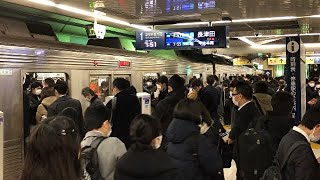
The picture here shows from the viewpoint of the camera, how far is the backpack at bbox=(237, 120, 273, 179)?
397cm

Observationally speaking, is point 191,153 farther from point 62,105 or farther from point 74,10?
point 74,10

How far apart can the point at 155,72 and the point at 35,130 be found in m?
9.03

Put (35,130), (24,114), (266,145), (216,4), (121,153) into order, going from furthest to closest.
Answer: (216,4) → (24,114) → (266,145) → (121,153) → (35,130)

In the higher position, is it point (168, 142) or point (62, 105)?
point (62, 105)

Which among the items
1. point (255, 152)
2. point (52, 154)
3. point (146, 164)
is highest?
point (52, 154)

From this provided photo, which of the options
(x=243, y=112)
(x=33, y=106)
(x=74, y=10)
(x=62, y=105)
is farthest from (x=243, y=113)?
(x=74, y=10)

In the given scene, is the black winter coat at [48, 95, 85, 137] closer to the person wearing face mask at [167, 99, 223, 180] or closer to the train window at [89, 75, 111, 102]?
the person wearing face mask at [167, 99, 223, 180]

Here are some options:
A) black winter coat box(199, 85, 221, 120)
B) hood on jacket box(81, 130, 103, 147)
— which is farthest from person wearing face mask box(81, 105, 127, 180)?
black winter coat box(199, 85, 221, 120)

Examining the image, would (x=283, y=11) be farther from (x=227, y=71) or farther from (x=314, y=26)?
(x=227, y=71)

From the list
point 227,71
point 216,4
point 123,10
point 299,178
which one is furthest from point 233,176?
point 227,71

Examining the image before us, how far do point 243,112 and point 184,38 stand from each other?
13.8ft

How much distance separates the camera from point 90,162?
2654 mm

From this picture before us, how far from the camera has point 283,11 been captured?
7457 mm

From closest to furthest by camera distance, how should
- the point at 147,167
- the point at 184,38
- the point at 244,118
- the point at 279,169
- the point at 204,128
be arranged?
the point at 147,167
the point at 279,169
the point at 204,128
the point at 244,118
the point at 184,38
